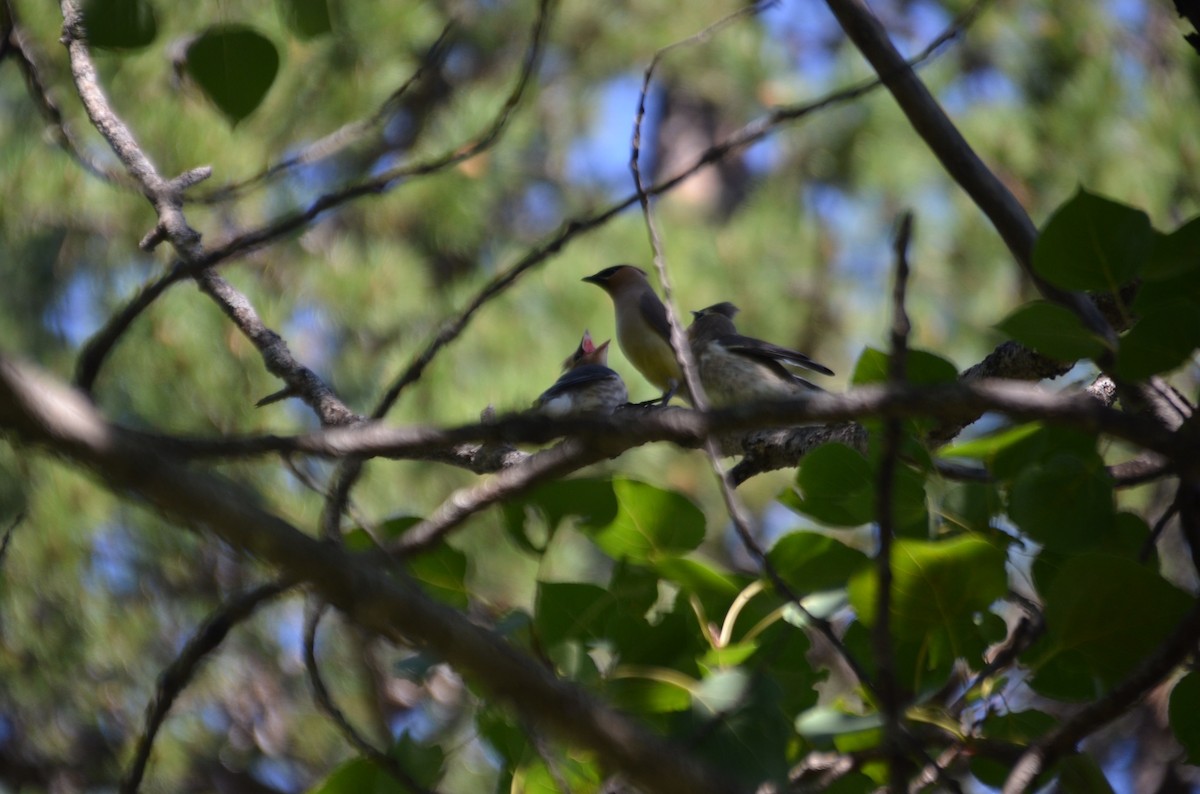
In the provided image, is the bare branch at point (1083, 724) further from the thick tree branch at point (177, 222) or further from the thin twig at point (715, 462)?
the thick tree branch at point (177, 222)

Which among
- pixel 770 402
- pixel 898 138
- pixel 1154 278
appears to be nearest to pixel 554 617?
pixel 770 402

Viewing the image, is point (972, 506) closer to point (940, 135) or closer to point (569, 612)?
point (569, 612)

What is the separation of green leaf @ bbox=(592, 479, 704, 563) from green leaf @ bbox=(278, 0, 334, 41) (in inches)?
20.7

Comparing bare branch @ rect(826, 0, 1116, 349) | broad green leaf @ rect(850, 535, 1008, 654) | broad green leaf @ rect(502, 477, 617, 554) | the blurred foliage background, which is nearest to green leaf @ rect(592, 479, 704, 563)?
broad green leaf @ rect(502, 477, 617, 554)

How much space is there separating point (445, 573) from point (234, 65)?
0.54 metres

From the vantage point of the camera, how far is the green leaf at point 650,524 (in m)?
1.26

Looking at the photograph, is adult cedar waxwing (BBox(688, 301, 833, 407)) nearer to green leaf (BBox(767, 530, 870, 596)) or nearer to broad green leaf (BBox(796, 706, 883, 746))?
green leaf (BBox(767, 530, 870, 596))

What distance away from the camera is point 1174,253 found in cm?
107

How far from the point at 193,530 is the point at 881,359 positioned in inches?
33.4

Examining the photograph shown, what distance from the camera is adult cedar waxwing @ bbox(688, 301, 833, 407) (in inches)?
138

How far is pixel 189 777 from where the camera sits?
4859 mm

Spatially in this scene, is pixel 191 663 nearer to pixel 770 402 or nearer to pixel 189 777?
pixel 770 402

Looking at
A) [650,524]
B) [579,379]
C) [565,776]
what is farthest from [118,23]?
[579,379]

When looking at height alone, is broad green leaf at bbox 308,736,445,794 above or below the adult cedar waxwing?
below
